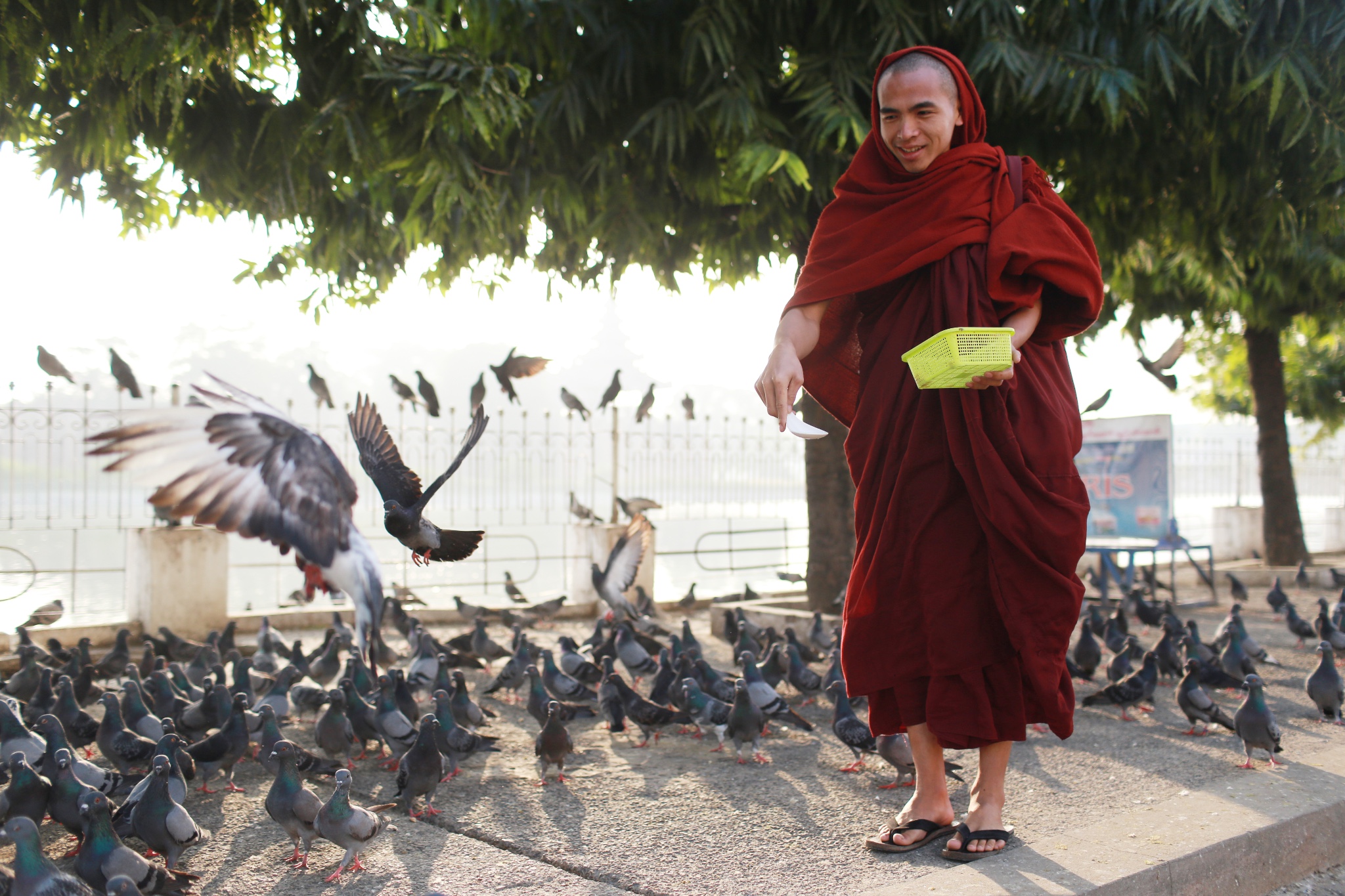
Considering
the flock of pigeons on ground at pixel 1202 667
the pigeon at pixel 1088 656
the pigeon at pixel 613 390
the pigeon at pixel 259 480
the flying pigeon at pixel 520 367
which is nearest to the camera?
the pigeon at pixel 259 480

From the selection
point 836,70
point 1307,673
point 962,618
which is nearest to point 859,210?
point 962,618

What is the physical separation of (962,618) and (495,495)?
384 inches

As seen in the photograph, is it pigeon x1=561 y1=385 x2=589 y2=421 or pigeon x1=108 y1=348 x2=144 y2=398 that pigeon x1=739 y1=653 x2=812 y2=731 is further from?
pigeon x1=108 y1=348 x2=144 y2=398

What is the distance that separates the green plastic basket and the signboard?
380 inches

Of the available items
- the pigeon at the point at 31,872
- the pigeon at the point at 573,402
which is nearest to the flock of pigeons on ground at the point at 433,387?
the pigeon at the point at 573,402

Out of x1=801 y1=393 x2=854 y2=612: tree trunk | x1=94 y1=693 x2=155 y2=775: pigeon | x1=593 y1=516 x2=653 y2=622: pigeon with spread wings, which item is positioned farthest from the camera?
x1=593 y1=516 x2=653 y2=622: pigeon with spread wings

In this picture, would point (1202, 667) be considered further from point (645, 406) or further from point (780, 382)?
point (645, 406)

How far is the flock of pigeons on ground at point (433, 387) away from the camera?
2355mm

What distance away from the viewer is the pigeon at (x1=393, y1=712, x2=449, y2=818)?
399cm

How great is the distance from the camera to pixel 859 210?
3.07 meters

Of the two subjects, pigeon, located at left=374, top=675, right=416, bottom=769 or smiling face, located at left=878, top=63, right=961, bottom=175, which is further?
pigeon, located at left=374, top=675, right=416, bottom=769

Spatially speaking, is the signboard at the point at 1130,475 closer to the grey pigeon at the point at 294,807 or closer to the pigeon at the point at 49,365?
the grey pigeon at the point at 294,807

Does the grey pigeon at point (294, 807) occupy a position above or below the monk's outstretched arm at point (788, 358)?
below

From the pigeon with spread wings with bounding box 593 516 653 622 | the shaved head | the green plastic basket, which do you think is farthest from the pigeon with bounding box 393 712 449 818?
the pigeon with spread wings with bounding box 593 516 653 622
